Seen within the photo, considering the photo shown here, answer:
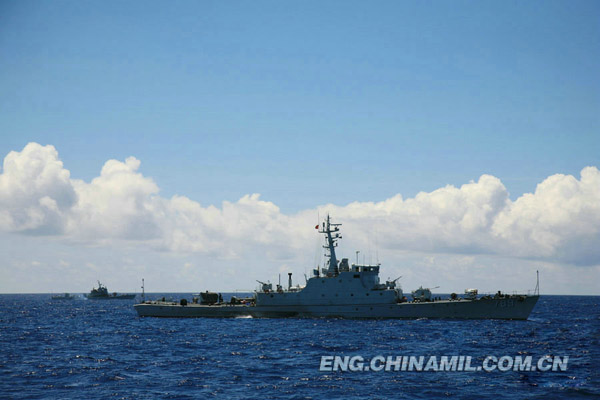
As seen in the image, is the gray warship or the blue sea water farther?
the gray warship

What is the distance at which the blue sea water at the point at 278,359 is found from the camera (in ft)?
91.9

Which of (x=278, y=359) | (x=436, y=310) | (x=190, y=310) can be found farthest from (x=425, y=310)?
(x=190, y=310)

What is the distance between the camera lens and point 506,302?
208ft

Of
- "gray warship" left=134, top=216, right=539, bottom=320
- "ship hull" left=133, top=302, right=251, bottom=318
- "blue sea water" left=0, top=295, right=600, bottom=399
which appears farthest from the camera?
"ship hull" left=133, top=302, right=251, bottom=318

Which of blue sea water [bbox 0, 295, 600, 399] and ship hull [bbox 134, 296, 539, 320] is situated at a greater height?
ship hull [bbox 134, 296, 539, 320]

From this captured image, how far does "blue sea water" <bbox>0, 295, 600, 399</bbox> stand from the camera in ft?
91.9

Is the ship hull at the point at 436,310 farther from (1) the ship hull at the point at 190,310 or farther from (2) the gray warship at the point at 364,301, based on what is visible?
(1) the ship hull at the point at 190,310

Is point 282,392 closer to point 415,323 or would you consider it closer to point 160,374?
point 160,374

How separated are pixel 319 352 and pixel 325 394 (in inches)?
534

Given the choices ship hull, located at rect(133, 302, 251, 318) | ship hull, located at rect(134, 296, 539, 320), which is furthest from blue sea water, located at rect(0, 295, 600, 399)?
ship hull, located at rect(133, 302, 251, 318)

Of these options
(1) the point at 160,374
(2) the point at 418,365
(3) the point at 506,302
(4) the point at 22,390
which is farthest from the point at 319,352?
(3) the point at 506,302

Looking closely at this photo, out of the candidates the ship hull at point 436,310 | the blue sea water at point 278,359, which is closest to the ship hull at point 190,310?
the blue sea water at point 278,359

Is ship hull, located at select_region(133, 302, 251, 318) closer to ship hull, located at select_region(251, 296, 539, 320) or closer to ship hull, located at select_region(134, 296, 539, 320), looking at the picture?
ship hull, located at select_region(134, 296, 539, 320)

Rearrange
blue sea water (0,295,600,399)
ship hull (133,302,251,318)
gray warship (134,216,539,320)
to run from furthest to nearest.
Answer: ship hull (133,302,251,318) < gray warship (134,216,539,320) < blue sea water (0,295,600,399)
